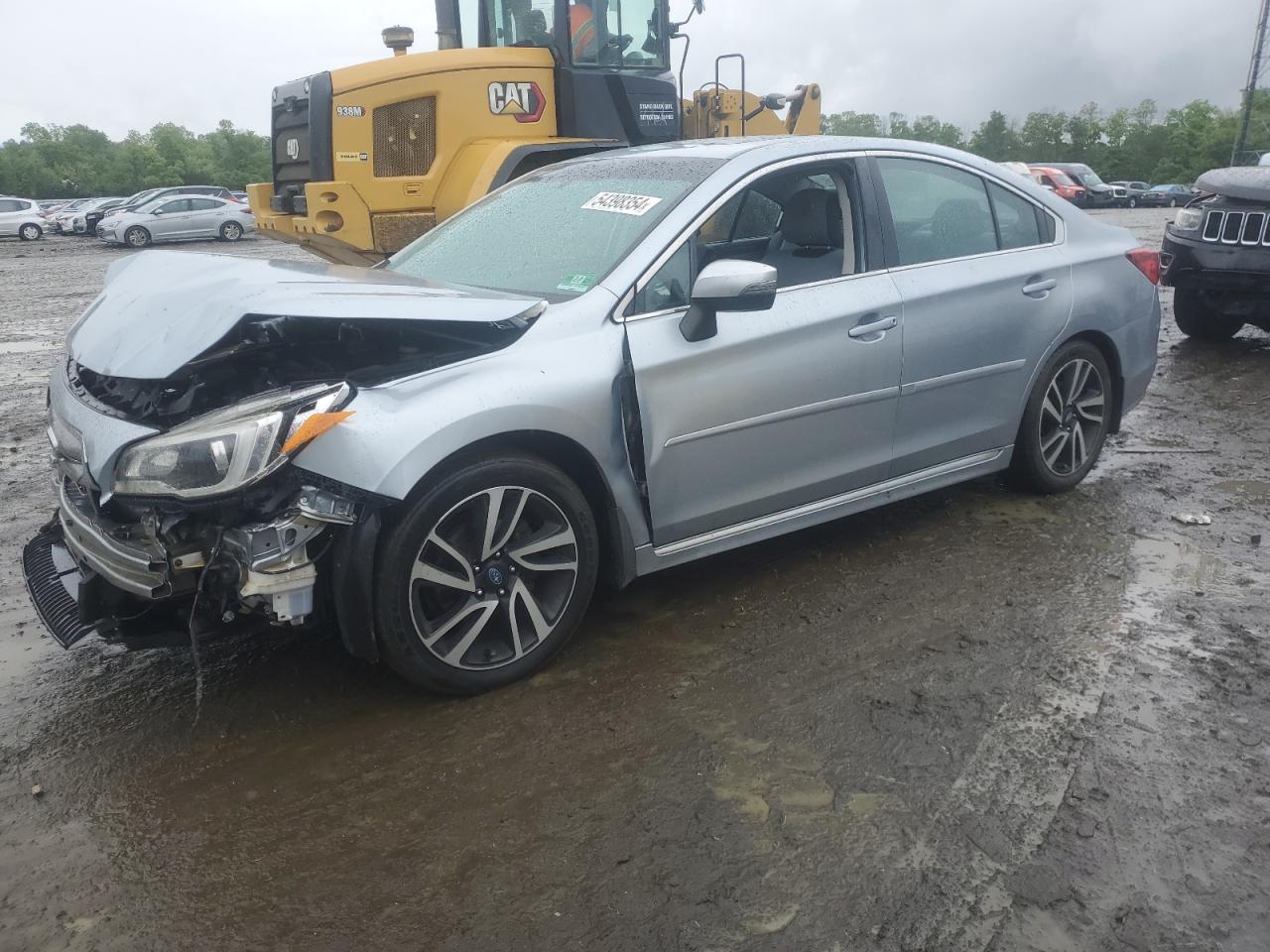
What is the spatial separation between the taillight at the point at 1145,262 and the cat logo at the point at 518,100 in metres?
5.50

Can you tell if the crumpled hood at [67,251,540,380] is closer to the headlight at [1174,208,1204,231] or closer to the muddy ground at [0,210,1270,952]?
the muddy ground at [0,210,1270,952]

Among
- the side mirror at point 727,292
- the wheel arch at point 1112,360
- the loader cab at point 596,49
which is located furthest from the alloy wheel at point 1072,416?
the loader cab at point 596,49

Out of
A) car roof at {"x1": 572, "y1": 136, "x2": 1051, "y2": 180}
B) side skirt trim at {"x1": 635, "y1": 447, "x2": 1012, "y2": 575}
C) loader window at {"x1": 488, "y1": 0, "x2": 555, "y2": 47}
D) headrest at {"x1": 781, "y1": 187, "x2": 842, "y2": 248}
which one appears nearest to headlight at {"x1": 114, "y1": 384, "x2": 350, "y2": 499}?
side skirt trim at {"x1": 635, "y1": 447, "x2": 1012, "y2": 575}

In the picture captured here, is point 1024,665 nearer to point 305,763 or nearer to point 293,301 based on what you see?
point 305,763

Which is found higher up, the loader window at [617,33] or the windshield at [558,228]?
the loader window at [617,33]

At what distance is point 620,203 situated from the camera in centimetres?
414

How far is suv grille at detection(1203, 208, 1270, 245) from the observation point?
8266 mm

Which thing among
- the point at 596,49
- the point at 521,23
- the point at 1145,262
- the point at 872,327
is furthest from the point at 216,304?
the point at 521,23

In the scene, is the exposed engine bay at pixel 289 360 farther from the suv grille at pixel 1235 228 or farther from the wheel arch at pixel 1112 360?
the suv grille at pixel 1235 228

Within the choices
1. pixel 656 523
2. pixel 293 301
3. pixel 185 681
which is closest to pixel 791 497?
pixel 656 523

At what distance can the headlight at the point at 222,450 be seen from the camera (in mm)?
2953

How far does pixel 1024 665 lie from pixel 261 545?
96.9 inches

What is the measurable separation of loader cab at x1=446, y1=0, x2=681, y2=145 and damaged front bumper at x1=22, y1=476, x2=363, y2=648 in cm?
700

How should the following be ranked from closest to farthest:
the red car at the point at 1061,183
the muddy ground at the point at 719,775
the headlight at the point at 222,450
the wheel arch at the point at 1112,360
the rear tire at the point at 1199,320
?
1. the muddy ground at the point at 719,775
2. the headlight at the point at 222,450
3. the wheel arch at the point at 1112,360
4. the rear tire at the point at 1199,320
5. the red car at the point at 1061,183
